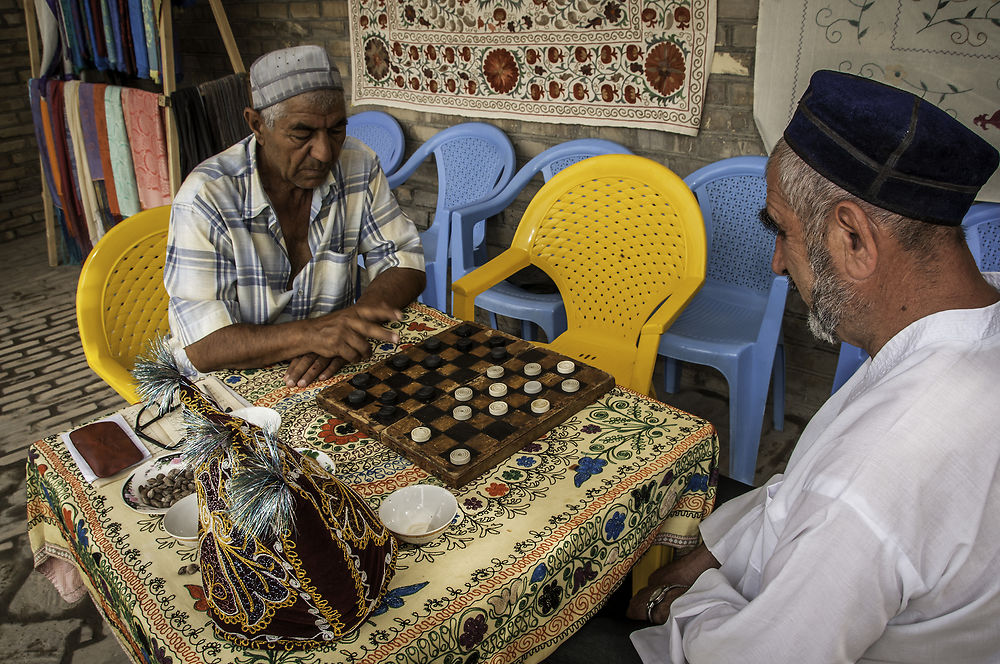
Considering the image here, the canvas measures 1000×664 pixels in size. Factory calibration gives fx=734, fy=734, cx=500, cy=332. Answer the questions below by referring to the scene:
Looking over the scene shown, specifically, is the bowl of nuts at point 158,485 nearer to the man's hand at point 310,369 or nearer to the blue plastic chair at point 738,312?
the man's hand at point 310,369

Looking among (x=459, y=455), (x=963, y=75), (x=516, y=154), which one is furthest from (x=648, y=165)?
(x=459, y=455)

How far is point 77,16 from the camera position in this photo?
458cm

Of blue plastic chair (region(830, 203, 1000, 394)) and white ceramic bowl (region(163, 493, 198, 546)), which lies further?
blue plastic chair (region(830, 203, 1000, 394))

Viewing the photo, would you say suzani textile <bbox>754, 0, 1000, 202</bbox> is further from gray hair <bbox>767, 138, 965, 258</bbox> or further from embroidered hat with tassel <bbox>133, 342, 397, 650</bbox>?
embroidered hat with tassel <bbox>133, 342, 397, 650</bbox>

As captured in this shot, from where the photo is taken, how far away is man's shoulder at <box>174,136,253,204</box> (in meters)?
2.01

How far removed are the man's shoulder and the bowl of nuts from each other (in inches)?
31.5

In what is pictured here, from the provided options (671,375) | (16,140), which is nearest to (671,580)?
(671,375)

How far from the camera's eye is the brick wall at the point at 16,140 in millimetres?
6316

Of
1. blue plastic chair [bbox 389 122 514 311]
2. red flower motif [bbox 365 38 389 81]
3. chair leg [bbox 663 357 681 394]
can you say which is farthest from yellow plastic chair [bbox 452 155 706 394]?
red flower motif [bbox 365 38 389 81]

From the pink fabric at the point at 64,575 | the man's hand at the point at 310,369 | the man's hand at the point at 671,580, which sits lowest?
the pink fabric at the point at 64,575

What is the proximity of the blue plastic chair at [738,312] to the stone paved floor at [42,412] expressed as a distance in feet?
0.84

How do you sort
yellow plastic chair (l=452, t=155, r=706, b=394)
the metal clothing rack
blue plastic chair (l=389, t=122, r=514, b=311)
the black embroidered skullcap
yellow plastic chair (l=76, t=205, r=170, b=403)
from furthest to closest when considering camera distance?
the metal clothing rack < blue plastic chair (l=389, t=122, r=514, b=311) < yellow plastic chair (l=452, t=155, r=706, b=394) < yellow plastic chair (l=76, t=205, r=170, b=403) < the black embroidered skullcap

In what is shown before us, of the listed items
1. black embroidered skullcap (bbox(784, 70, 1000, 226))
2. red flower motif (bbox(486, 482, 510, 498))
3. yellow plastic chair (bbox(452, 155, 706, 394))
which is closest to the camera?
black embroidered skullcap (bbox(784, 70, 1000, 226))

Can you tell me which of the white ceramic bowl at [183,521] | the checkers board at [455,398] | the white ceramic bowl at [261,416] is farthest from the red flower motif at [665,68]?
the white ceramic bowl at [183,521]
